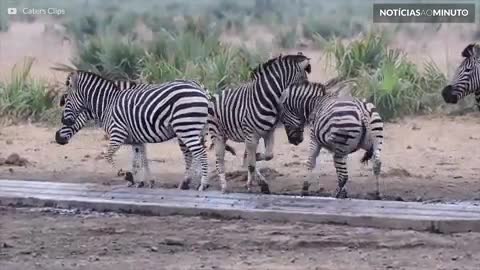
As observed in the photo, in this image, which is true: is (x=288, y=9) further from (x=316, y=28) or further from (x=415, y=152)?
(x=415, y=152)

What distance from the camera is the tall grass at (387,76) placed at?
49.8ft

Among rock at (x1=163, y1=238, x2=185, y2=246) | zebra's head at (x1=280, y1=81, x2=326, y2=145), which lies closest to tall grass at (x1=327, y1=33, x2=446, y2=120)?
zebra's head at (x1=280, y1=81, x2=326, y2=145)

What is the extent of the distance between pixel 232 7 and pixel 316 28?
2.93 metres

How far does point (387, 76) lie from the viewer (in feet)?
50.8

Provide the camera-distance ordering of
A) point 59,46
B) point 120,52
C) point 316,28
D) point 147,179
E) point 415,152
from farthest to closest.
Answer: point 59,46 → point 316,28 → point 120,52 → point 415,152 → point 147,179

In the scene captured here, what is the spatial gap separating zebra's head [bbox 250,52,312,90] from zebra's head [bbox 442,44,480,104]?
1.61m

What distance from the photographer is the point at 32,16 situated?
22328mm

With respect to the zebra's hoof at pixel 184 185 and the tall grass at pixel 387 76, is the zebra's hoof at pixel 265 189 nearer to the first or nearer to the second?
the zebra's hoof at pixel 184 185

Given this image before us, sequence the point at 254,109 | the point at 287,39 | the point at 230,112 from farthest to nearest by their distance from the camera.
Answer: the point at 287,39, the point at 230,112, the point at 254,109

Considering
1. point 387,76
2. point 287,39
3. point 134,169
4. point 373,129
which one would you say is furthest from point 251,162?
point 287,39

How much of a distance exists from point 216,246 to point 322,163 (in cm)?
455

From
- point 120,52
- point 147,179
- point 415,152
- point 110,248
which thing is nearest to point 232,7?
point 120,52

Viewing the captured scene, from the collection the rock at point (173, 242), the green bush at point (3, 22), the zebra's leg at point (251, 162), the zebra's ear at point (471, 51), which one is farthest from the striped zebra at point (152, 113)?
A: the green bush at point (3, 22)

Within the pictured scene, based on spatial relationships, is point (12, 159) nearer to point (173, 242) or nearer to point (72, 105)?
point (72, 105)
